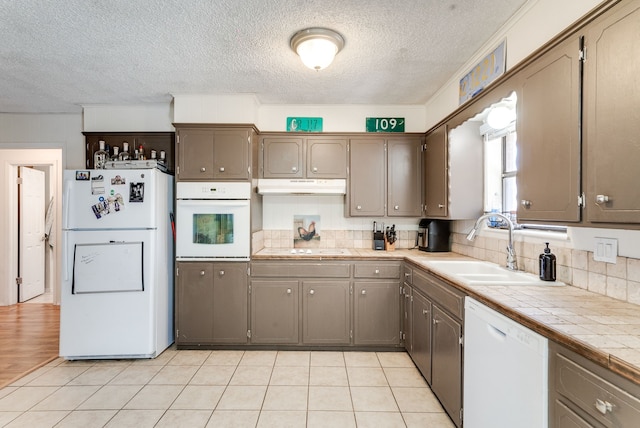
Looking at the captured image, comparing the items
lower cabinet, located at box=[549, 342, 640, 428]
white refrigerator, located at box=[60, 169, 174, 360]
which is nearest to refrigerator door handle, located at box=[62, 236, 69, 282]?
white refrigerator, located at box=[60, 169, 174, 360]

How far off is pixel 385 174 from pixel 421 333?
5.36 ft

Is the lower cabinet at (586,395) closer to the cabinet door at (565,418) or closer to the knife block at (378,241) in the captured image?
the cabinet door at (565,418)

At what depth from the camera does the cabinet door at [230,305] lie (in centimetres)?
306

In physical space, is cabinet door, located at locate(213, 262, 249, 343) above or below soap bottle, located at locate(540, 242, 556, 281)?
below

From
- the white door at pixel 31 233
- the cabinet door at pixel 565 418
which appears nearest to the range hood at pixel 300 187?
the cabinet door at pixel 565 418

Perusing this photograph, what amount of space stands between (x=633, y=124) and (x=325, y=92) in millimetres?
2446

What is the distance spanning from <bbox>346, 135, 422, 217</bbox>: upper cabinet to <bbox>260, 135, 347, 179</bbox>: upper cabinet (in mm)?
141

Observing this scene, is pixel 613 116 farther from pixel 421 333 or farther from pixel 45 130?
pixel 45 130

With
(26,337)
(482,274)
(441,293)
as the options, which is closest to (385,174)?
(482,274)

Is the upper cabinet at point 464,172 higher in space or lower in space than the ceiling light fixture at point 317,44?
lower

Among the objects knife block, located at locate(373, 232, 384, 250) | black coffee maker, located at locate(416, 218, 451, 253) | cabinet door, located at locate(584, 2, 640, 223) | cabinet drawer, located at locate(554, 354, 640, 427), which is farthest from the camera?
knife block, located at locate(373, 232, 384, 250)

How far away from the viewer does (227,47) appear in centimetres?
227

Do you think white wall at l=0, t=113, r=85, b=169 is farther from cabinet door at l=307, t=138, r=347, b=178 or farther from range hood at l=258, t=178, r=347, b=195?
cabinet door at l=307, t=138, r=347, b=178

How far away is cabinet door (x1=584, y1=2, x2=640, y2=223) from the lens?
1.10m
